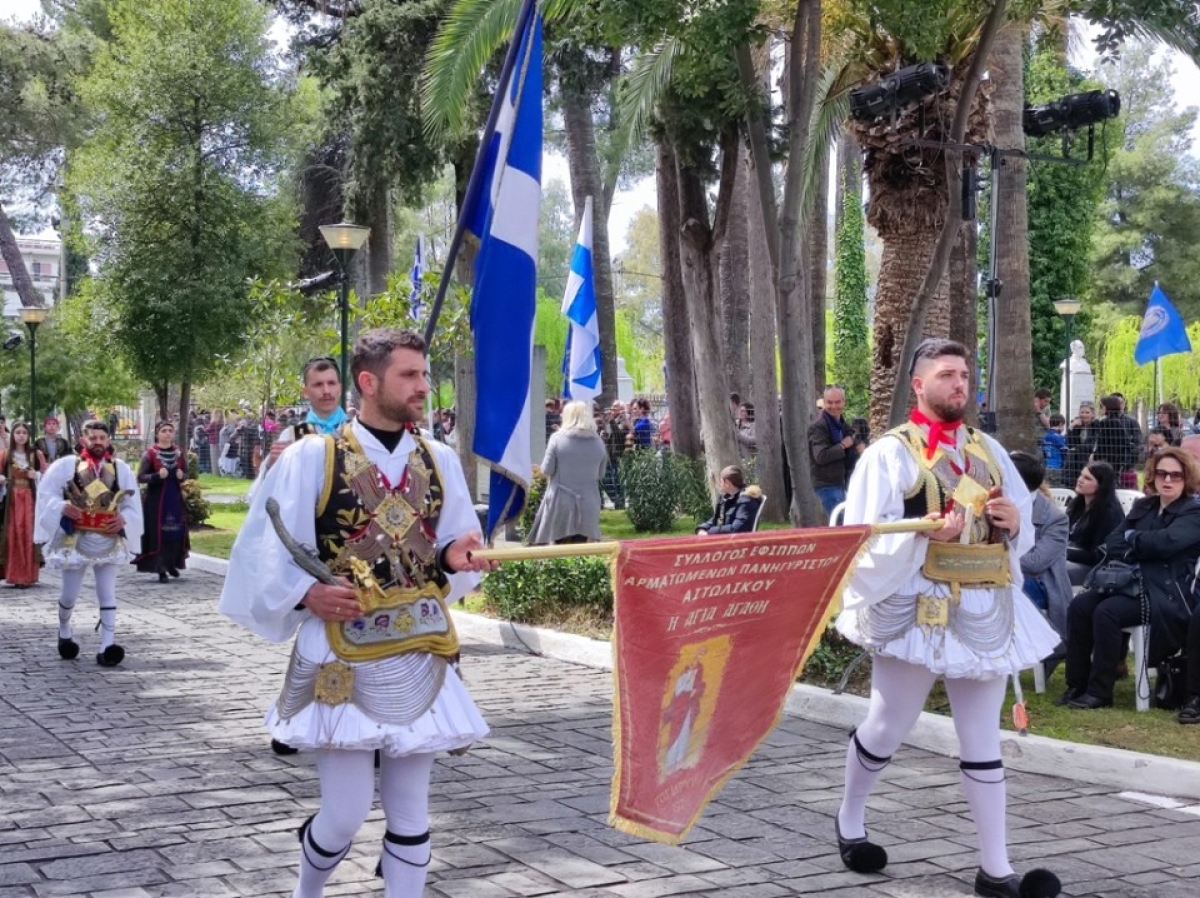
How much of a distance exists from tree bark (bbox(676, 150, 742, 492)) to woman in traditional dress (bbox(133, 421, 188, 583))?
6.34m

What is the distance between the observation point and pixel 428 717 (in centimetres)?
456

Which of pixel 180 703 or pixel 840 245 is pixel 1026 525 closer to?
pixel 180 703

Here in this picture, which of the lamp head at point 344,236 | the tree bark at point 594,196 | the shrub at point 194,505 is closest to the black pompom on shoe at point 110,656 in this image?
the lamp head at point 344,236

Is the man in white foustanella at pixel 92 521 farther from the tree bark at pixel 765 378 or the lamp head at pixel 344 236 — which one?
the tree bark at pixel 765 378

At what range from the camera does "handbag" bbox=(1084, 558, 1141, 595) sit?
8914 millimetres

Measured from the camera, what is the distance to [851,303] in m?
39.4

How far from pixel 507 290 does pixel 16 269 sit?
36.2m

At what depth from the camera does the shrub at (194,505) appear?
78.6 ft

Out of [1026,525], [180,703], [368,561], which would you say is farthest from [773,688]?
[180,703]

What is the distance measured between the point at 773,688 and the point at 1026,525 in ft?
4.11

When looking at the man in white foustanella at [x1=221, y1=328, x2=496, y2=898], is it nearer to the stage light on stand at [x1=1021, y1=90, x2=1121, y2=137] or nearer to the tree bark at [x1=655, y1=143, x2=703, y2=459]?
the stage light on stand at [x1=1021, y1=90, x2=1121, y2=137]

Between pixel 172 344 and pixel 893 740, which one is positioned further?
pixel 172 344

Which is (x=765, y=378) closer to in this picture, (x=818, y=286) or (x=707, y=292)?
(x=707, y=292)

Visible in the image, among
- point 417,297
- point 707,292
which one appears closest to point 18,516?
point 417,297
